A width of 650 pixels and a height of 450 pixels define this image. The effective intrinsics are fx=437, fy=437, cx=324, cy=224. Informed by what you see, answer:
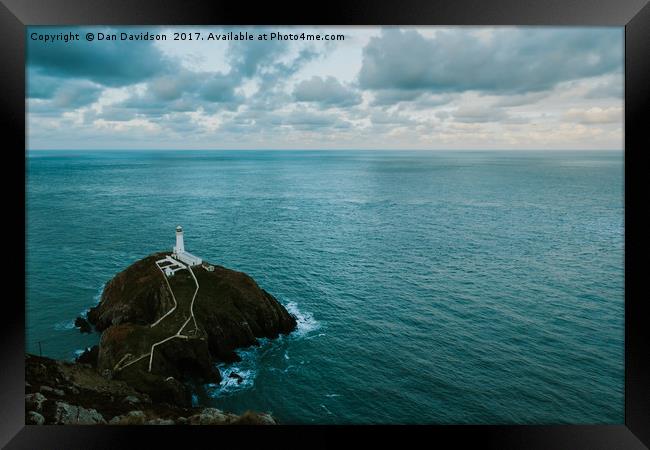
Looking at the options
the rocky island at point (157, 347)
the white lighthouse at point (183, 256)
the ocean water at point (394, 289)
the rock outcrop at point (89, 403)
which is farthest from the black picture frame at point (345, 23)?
the white lighthouse at point (183, 256)

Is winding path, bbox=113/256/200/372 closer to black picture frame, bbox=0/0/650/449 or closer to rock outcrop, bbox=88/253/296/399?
rock outcrop, bbox=88/253/296/399

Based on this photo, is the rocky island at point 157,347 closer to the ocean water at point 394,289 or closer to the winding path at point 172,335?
the winding path at point 172,335

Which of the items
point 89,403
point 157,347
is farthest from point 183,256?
point 89,403

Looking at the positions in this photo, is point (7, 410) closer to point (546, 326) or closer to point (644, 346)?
point (644, 346)

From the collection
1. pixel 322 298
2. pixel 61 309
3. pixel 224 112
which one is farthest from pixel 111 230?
pixel 224 112

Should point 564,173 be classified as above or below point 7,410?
above

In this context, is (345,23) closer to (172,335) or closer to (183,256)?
(172,335)

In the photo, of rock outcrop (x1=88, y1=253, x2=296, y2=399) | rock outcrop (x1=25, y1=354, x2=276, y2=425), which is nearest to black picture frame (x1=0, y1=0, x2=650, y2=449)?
rock outcrop (x1=25, y1=354, x2=276, y2=425)
